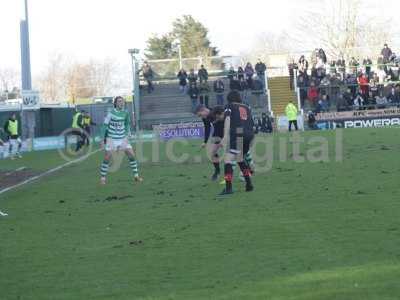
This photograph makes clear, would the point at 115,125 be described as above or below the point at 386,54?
below

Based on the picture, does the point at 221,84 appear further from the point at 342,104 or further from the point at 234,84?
the point at 342,104

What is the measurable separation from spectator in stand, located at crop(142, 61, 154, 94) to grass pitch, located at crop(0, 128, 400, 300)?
105 feet

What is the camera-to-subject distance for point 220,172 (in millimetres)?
19484

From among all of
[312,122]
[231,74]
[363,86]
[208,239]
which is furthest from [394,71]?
[208,239]

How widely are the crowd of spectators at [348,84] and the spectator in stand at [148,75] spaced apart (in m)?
8.23

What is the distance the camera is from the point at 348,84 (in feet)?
151

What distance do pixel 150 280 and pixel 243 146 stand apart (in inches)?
293

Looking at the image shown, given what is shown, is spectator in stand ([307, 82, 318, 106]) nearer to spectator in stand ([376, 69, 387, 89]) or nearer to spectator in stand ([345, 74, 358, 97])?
spectator in stand ([345, 74, 358, 97])

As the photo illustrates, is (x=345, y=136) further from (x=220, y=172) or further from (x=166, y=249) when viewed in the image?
(x=166, y=249)

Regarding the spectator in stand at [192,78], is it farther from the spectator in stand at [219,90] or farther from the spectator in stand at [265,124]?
the spectator in stand at [265,124]

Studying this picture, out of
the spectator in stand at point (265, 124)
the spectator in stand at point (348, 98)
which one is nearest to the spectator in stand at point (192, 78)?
the spectator in stand at point (265, 124)

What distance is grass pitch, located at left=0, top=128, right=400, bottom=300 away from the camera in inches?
299

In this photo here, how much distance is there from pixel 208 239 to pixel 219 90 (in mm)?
37149

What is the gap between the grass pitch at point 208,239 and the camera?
7598 mm
